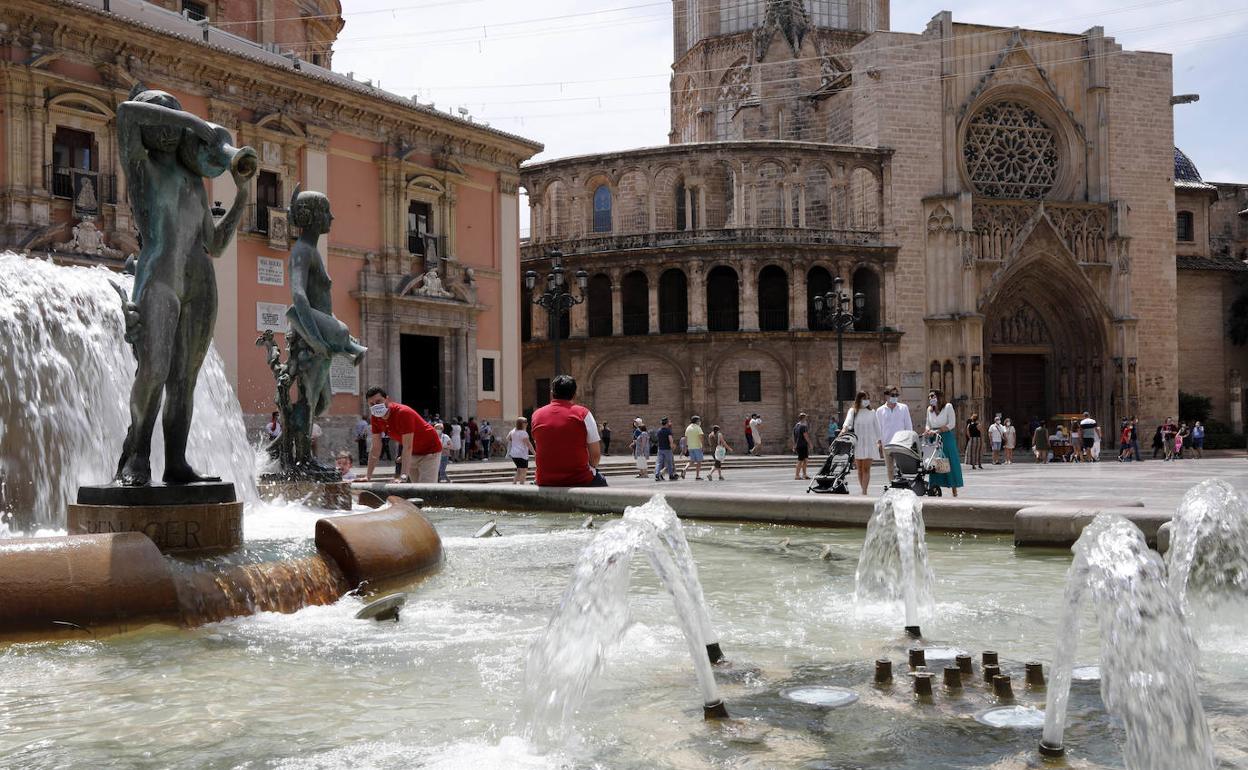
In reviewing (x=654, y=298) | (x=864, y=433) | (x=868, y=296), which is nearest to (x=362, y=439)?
(x=864, y=433)

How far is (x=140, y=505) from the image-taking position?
17.8ft

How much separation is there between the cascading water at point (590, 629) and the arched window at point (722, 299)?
3449 cm

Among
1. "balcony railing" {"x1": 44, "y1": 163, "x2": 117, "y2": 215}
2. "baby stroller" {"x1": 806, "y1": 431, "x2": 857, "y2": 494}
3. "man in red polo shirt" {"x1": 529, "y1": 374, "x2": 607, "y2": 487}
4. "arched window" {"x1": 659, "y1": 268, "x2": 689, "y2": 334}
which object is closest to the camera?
"man in red polo shirt" {"x1": 529, "y1": 374, "x2": 607, "y2": 487}

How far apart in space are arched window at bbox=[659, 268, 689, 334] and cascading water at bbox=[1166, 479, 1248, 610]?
33.1 meters

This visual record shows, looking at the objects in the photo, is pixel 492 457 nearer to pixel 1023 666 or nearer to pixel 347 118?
pixel 347 118

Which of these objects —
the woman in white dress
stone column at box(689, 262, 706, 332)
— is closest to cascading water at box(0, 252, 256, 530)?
the woman in white dress

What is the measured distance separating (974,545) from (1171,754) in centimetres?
552

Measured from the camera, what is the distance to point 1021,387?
42.5m

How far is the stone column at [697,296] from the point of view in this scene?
37.8m

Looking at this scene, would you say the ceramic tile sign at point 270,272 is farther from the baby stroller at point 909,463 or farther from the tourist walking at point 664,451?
the baby stroller at point 909,463

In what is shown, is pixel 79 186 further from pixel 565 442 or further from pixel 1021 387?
pixel 1021 387

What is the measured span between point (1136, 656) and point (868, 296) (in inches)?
1459

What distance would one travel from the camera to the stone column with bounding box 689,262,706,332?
37750 millimetres

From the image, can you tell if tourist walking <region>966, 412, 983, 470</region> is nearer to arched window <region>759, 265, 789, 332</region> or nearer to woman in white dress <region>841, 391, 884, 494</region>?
arched window <region>759, 265, 789, 332</region>
